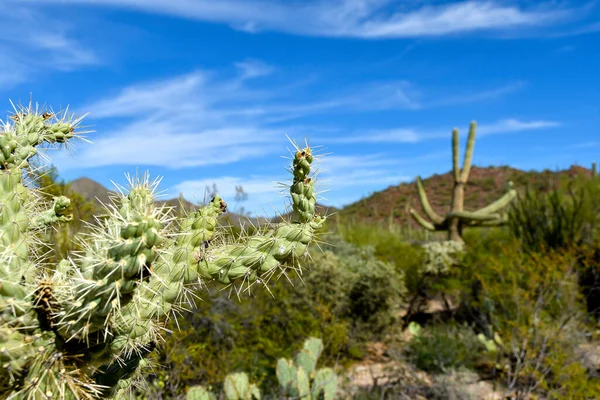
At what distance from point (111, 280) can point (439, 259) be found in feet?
36.5

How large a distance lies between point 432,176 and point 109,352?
48675 mm

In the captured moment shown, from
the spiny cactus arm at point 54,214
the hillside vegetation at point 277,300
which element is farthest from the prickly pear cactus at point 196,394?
the spiny cactus arm at point 54,214

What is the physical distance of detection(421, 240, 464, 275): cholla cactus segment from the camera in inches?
484

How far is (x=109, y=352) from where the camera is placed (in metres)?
2.23

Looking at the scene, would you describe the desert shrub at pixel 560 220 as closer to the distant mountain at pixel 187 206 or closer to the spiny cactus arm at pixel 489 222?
the spiny cactus arm at pixel 489 222

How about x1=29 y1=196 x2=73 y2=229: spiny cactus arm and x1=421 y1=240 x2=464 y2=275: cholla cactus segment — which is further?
x1=421 y1=240 x2=464 y2=275: cholla cactus segment

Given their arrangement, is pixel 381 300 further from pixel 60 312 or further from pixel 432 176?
pixel 432 176

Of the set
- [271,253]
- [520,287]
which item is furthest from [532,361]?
[271,253]

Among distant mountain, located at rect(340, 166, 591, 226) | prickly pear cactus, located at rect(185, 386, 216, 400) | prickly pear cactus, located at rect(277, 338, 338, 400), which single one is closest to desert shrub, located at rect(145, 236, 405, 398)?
prickly pear cactus, located at rect(185, 386, 216, 400)

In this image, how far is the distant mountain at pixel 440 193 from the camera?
130ft

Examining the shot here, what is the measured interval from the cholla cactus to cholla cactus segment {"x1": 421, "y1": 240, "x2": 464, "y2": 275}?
10215 mm

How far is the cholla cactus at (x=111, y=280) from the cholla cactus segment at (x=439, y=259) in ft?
33.5

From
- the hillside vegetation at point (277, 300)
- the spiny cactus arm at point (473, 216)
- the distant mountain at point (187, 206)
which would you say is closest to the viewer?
the hillside vegetation at point (277, 300)

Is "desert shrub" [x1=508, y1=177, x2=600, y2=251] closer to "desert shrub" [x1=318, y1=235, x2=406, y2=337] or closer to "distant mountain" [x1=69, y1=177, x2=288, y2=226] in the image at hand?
"desert shrub" [x1=318, y1=235, x2=406, y2=337]
